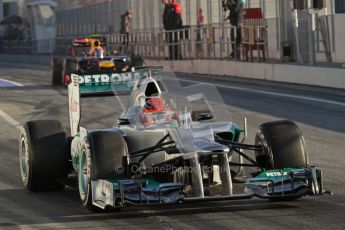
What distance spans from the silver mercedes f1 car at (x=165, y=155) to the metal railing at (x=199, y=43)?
18.0m

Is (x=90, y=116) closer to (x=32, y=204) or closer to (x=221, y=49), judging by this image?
(x=32, y=204)

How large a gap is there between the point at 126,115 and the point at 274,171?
6.55 feet

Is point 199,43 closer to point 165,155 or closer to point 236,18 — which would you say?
point 236,18

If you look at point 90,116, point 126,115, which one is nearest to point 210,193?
point 126,115

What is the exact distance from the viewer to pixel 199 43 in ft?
104

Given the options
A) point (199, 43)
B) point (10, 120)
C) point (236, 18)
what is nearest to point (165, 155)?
point (10, 120)

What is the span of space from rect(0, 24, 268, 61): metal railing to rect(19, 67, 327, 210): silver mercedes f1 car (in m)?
18.0

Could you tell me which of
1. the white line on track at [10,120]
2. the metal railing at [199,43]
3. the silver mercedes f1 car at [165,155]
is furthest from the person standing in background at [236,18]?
the silver mercedes f1 car at [165,155]

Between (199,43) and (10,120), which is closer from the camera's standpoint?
(10,120)

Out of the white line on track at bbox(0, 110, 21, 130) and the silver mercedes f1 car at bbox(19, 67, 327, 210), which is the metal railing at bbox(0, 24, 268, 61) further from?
the silver mercedes f1 car at bbox(19, 67, 327, 210)

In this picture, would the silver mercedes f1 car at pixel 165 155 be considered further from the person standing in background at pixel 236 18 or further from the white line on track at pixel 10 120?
the person standing in background at pixel 236 18

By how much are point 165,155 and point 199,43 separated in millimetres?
23355

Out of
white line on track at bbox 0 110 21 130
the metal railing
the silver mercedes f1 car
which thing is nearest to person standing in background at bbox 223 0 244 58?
the metal railing

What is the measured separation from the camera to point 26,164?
9.68 metres
